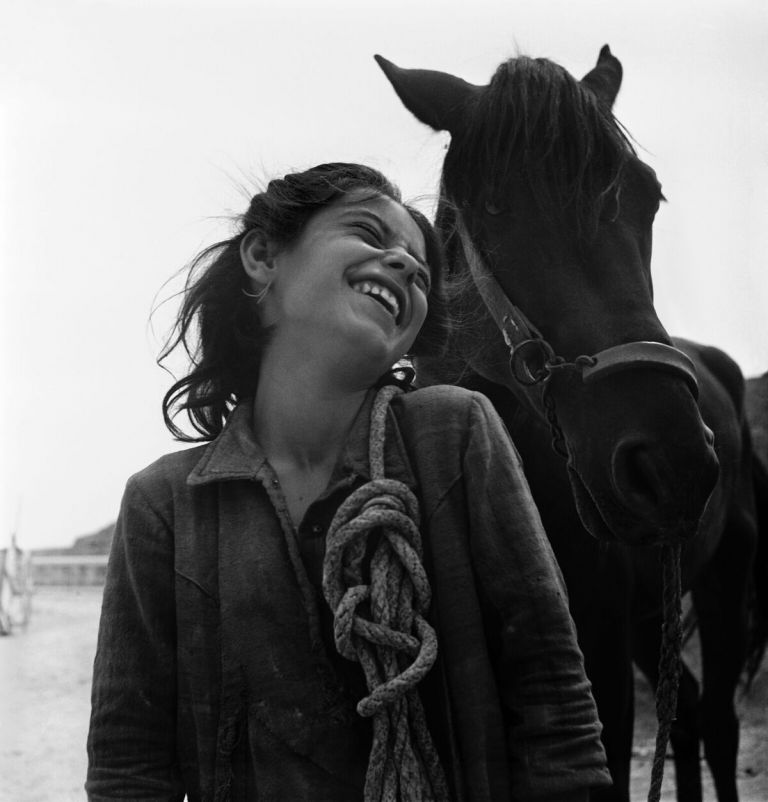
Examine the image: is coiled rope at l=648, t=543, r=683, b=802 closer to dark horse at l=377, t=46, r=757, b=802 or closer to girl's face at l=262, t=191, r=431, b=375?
dark horse at l=377, t=46, r=757, b=802

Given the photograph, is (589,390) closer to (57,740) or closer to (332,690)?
(332,690)

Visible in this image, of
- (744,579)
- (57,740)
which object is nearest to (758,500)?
(744,579)

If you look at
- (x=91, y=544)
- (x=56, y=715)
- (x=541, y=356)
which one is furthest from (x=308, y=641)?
(x=91, y=544)

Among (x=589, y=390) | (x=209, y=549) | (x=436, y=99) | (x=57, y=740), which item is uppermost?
A: (x=436, y=99)

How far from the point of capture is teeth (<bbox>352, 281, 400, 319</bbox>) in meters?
1.09

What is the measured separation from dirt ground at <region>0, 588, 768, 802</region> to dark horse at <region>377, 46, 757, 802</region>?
5.35ft

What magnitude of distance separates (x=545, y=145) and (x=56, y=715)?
7.54ft

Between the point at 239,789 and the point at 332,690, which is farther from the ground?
the point at 332,690

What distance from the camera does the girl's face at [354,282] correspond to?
1062mm

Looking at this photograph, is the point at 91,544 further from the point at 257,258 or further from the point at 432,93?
the point at 257,258

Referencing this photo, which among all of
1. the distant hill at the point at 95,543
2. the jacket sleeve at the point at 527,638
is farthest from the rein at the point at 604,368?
the distant hill at the point at 95,543

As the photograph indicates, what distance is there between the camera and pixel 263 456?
105 centimetres

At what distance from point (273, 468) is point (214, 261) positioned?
0.37 meters

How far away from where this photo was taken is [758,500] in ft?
10.9
